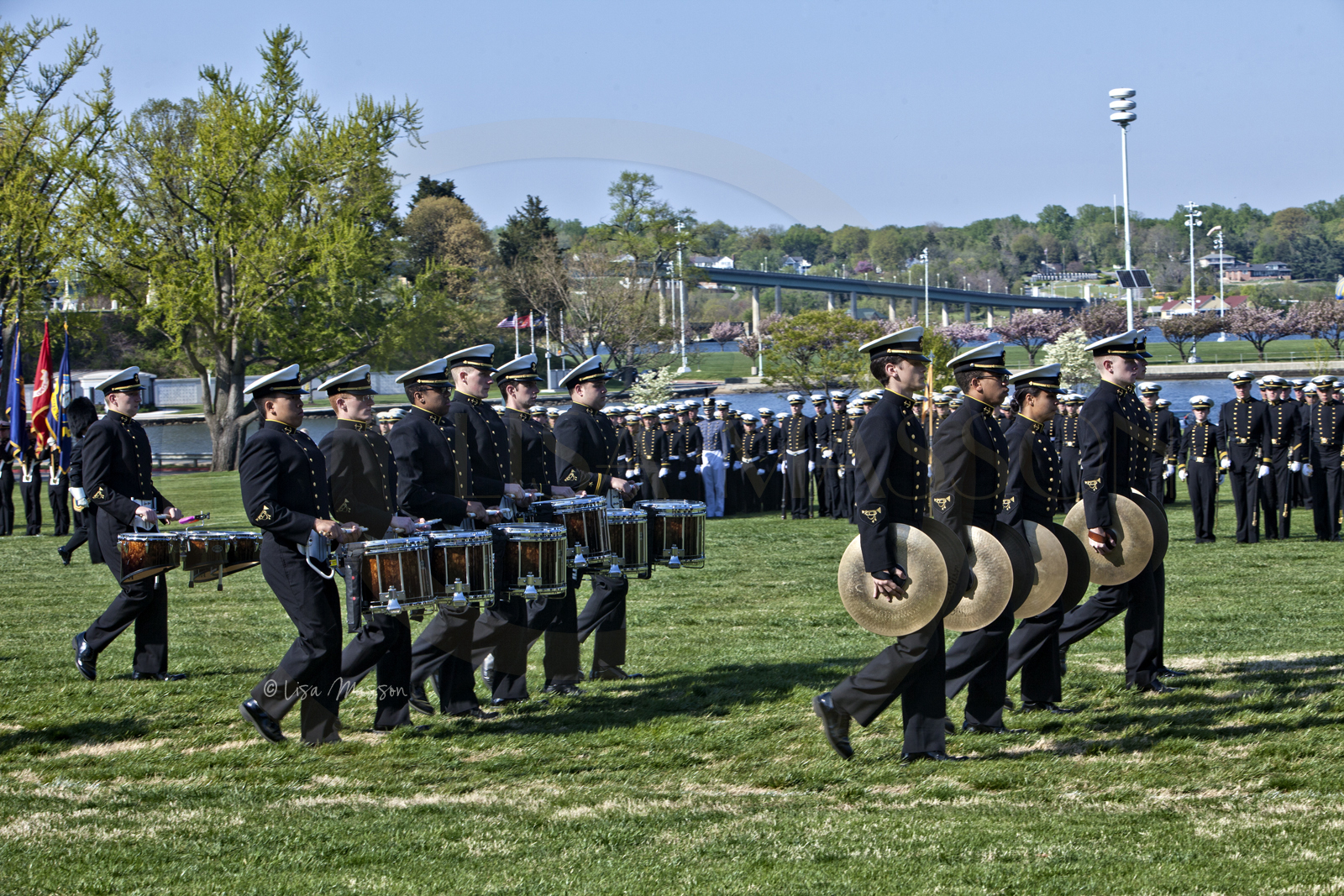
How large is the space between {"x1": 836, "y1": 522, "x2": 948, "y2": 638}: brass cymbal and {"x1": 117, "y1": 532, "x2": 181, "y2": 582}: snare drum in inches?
176

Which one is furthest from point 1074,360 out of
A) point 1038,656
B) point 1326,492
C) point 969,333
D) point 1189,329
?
point 1038,656

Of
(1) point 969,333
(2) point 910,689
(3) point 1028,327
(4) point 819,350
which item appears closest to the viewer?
(2) point 910,689

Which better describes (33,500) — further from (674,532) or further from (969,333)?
(969,333)

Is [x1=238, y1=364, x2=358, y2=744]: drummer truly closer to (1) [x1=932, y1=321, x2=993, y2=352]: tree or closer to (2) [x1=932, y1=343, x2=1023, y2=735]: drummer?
(2) [x1=932, y1=343, x2=1023, y2=735]: drummer

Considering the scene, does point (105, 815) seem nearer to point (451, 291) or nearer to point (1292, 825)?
point (1292, 825)

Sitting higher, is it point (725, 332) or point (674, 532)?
point (725, 332)

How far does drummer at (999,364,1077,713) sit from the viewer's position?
7621 millimetres

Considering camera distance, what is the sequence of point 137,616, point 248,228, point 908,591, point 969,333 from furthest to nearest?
point 969,333, point 248,228, point 137,616, point 908,591

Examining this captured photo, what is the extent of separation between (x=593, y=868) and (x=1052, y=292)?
131963 millimetres

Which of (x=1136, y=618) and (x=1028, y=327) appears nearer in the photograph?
(x=1136, y=618)

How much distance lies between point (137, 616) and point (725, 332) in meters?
103

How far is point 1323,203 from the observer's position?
18125cm

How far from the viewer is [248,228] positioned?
40750 millimetres

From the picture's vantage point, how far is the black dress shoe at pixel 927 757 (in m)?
6.70
